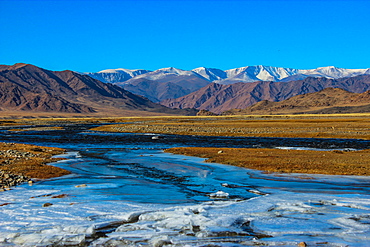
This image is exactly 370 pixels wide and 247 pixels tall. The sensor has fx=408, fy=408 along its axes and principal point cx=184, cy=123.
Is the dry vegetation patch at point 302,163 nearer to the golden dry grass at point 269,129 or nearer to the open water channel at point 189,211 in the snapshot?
the open water channel at point 189,211

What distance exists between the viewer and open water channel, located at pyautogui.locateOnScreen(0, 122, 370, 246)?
1224 centimetres

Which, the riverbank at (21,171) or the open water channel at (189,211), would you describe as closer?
the open water channel at (189,211)

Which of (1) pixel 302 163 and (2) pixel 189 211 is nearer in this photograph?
(2) pixel 189 211

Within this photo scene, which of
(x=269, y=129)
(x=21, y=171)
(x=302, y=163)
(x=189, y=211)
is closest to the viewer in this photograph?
(x=189, y=211)

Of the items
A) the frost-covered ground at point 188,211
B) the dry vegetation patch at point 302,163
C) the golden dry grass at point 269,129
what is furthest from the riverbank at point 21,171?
the golden dry grass at point 269,129

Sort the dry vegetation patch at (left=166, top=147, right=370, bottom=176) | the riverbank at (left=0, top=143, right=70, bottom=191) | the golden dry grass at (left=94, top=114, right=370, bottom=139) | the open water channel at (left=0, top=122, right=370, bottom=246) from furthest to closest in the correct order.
A: 1. the golden dry grass at (left=94, top=114, right=370, bottom=139)
2. the dry vegetation patch at (left=166, top=147, right=370, bottom=176)
3. the riverbank at (left=0, top=143, right=70, bottom=191)
4. the open water channel at (left=0, top=122, right=370, bottom=246)

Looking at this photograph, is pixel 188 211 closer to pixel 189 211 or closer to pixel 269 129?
pixel 189 211

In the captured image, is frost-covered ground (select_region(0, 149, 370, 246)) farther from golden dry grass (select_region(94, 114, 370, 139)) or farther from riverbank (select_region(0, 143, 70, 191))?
golden dry grass (select_region(94, 114, 370, 139))

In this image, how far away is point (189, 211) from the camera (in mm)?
15195

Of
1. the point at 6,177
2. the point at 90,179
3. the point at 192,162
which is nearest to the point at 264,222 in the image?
the point at 90,179

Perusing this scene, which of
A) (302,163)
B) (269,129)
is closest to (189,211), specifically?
(302,163)

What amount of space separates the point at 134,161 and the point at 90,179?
30.3ft

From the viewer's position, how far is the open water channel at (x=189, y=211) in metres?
12.2

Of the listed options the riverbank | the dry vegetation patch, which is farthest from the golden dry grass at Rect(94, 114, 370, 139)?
the riverbank
